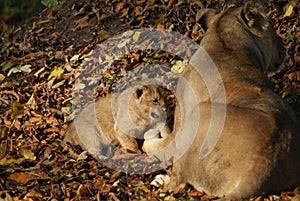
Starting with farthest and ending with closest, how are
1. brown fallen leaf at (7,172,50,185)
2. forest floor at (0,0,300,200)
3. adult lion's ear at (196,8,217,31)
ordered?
adult lion's ear at (196,8,217,31)
brown fallen leaf at (7,172,50,185)
forest floor at (0,0,300,200)

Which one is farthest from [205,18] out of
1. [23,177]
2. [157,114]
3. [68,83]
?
[23,177]

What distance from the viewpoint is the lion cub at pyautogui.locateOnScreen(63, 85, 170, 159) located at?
7.97m

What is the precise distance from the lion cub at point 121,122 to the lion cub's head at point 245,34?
0.84 metres

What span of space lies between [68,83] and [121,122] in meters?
2.01

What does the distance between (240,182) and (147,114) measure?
2.01 m

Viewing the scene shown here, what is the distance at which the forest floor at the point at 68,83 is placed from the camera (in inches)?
292

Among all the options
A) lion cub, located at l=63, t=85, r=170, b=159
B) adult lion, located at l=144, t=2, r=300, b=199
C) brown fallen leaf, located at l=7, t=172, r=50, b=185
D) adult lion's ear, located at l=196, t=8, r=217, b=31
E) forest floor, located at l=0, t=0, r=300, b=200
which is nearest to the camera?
adult lion, located at l=144, t=2, r=300, b=199

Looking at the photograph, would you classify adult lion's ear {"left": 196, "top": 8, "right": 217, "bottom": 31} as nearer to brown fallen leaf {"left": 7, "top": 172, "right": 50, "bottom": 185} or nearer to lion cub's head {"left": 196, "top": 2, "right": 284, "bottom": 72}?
lion cub's head {"left": 196, "top": 2, "right": 284, "bottom": 72}

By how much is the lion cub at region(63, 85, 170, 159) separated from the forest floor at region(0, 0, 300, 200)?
0.66 feet

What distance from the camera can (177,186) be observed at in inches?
266

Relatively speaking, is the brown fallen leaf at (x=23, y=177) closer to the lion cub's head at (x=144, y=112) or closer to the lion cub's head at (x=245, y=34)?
the lion cub's head at (x=144, y=112)

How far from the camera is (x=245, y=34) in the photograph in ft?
26.4

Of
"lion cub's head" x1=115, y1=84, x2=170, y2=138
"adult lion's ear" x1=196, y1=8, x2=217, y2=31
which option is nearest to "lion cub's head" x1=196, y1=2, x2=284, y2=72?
"adult lion's ear" x1=196, y1=8, x2=217, y2=31

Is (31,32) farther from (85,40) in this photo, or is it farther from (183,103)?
(183,103)
